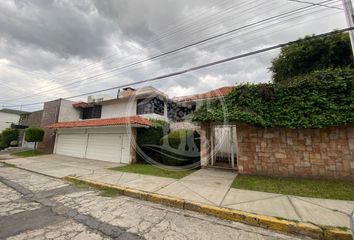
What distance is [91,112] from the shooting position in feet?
55.5

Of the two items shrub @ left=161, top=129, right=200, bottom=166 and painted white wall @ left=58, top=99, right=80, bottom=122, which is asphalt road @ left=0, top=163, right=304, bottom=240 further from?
painted white wall @ left=58, top=99, right=80, bottom=122

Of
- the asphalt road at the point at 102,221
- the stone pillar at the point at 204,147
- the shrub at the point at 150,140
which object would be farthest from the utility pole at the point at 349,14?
the shrub at the point at 150,140

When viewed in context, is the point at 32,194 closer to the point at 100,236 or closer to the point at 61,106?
the point at 100,236

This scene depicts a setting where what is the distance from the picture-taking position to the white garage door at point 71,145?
41.8 ft

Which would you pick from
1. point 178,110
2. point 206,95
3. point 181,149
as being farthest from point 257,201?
point 178,110

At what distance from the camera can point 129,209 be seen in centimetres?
371

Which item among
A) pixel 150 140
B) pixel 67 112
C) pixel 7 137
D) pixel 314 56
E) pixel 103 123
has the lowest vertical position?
pixel 150 140

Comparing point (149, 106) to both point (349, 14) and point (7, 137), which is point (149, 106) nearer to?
point (349, 14)

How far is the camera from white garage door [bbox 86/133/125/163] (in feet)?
35.2

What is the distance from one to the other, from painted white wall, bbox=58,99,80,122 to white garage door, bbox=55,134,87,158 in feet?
7.11

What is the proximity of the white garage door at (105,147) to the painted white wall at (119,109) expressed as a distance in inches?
127

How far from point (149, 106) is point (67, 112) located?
9139 mm

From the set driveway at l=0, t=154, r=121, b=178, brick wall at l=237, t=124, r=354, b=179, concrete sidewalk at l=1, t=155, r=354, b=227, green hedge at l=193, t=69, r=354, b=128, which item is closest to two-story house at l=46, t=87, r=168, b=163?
driveway at l=0, t=154, r=121, b=178

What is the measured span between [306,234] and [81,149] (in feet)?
45.1
